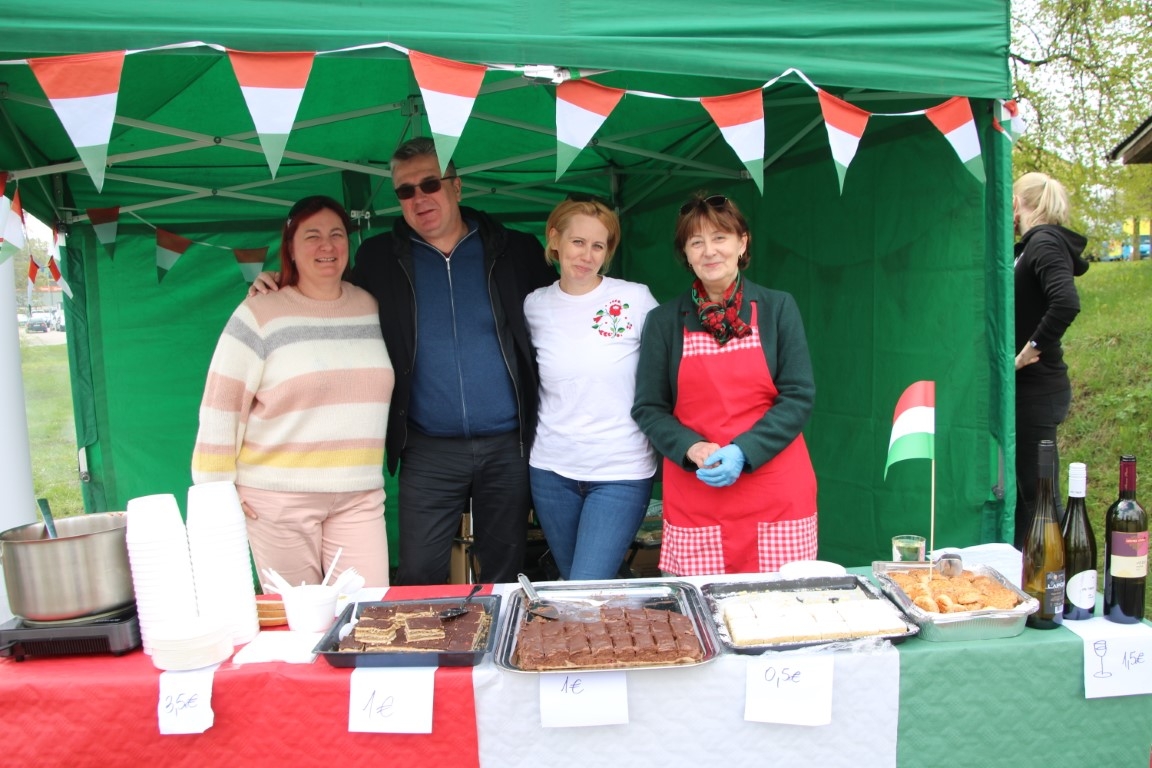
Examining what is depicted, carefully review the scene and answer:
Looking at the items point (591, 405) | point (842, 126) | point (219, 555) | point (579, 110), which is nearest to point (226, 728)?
point (219, 555)

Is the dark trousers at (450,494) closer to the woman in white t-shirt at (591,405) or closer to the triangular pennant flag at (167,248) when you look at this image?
the woman in white t-shirt at (591,405)

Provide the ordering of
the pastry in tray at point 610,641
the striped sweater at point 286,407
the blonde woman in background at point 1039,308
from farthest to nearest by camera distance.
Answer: the blonde woman in background at point 1039,308 < the striped sweater at point 286,407 < the pastry in tray at point 610,641

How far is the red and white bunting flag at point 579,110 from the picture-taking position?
203cm

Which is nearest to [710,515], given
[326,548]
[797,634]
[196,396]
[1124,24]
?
[797,634]

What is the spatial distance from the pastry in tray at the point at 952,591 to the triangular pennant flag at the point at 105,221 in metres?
3.90

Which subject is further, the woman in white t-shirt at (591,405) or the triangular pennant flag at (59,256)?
the triangular pennant flag at (59,256)

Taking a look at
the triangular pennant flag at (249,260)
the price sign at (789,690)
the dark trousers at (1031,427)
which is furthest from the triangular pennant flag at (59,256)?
the dark trousers at (1031,427)

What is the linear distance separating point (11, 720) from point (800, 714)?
55.9 inches

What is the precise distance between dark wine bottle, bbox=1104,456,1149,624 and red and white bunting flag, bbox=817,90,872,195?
3.24 feet

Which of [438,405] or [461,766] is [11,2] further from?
[461,766]

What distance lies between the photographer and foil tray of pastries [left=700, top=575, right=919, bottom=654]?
4.99 feet

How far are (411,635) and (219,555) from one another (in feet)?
1.30

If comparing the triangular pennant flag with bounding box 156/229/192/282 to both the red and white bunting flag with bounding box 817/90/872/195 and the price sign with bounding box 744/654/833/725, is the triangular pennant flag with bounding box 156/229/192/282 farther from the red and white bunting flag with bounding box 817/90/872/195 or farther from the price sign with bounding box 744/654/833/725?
the price sign with bounding box 744/654/833/725

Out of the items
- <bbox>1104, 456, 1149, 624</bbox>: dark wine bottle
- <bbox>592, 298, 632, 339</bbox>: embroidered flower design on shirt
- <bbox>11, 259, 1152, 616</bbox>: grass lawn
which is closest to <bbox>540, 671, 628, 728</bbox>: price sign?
<bbox>1104, 456, 1149, 624</bbox>: dark wine bottle
